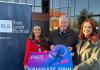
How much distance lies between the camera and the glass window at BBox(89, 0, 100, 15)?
33.8ft

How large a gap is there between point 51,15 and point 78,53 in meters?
12.8

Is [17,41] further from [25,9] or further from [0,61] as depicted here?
[25,9]

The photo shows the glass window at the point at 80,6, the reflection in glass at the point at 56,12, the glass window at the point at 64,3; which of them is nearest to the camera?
the glass window at the point at 80,6

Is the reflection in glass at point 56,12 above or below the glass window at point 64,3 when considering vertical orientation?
below

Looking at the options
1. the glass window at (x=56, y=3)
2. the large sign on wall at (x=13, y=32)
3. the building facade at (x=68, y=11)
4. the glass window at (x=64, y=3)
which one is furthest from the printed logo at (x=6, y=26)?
the glass window at (x=56, y=3)

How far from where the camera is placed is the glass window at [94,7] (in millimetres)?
10312

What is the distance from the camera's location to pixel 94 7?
34.3 ft

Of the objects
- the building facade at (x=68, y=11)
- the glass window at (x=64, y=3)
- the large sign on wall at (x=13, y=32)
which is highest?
the glass window at (x=64, y=3)

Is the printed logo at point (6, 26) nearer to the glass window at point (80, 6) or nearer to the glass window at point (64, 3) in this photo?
the glass window at point (80, 6)

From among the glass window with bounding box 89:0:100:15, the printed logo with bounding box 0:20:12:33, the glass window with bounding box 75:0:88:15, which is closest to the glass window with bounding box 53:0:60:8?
the glass window with bounding box 75:0:88:15

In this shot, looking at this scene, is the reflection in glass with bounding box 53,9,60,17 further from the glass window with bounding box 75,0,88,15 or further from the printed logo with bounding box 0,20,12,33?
the printed logo with bounding box 0,20,12,33

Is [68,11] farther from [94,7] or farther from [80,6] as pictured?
[94,7]

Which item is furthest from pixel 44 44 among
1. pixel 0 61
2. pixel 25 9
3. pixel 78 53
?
pixel 0 61

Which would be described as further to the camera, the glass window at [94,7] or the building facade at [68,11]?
the building facade at [68,11]
